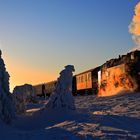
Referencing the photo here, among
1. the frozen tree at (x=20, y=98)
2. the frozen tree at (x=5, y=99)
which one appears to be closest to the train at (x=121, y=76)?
the frozen tree at (x=20, y=98)

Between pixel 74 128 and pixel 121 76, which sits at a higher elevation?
pixel 121 76

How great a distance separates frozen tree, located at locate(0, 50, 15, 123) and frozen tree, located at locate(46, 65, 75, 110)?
92.9 inches

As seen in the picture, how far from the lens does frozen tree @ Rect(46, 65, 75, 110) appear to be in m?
18.8

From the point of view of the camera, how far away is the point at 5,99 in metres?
16.6

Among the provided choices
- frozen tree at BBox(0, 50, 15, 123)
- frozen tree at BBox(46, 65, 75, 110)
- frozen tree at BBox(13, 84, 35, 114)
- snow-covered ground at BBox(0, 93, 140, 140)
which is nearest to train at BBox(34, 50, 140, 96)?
frozen tree at BBox(13, 84, 35, 114)

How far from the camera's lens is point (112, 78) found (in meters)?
41.0

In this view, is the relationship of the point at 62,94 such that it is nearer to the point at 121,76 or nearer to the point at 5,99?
the point at 5,99

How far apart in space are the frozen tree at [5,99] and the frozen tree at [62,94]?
7.74 feet

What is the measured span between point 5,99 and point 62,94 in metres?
3.12

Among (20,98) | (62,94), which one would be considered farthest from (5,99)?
Answer: (20,98)

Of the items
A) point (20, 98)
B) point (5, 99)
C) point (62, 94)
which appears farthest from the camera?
point (20, 98)

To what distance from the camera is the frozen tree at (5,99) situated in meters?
16.5

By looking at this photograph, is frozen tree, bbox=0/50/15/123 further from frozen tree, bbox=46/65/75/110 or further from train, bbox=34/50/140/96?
train, bbox=34/50/140/96

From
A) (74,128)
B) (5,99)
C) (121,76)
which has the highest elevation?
(121,76)
